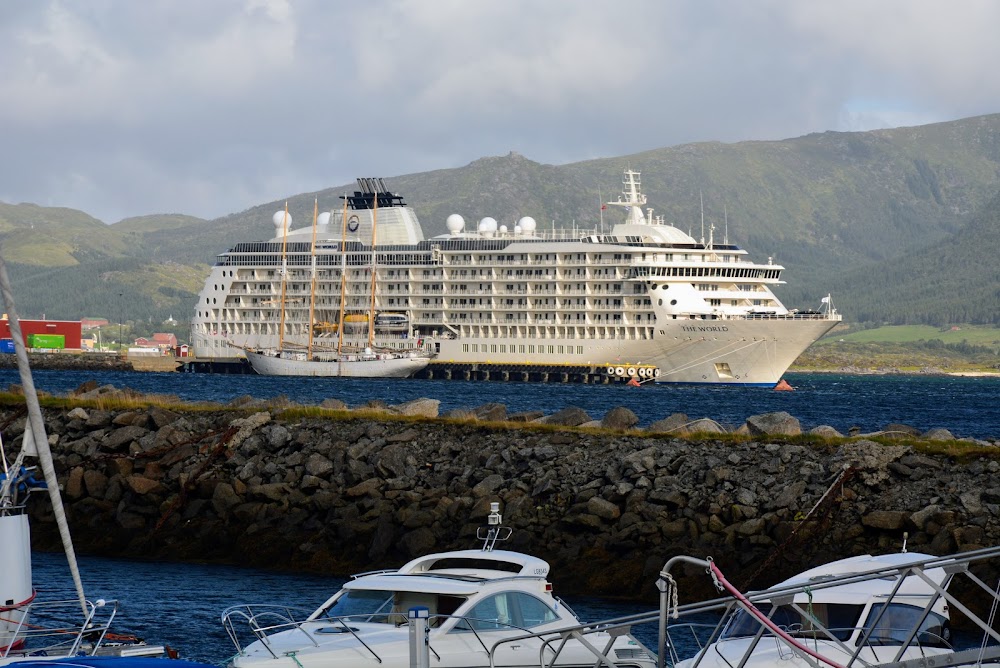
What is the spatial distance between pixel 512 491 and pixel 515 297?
9138 centimetres

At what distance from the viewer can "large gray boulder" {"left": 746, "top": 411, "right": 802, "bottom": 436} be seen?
30.4 metres

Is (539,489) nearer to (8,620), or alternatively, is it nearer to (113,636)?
(113,636)

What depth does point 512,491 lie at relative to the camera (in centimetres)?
2652

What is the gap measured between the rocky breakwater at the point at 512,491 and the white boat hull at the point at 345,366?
3115 inches

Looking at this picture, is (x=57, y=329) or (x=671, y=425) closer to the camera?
(x=671, y=425)

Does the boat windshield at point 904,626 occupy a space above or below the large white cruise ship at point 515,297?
below

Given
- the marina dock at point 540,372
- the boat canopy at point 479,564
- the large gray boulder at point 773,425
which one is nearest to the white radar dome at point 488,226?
the marina dock at point 540,372

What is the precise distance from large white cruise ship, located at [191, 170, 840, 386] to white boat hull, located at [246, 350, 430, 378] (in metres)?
3.85

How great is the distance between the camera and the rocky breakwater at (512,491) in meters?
23.7

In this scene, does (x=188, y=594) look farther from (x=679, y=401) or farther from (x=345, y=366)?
(x=345, y=366)

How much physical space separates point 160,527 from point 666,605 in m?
19.3

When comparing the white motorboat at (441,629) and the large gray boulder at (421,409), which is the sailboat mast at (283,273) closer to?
the large gray boulder at (421,409)

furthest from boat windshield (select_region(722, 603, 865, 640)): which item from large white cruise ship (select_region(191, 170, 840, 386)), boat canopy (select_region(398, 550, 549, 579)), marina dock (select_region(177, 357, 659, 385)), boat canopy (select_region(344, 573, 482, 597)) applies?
marina dock (select_region(177, 357, 659, 385))

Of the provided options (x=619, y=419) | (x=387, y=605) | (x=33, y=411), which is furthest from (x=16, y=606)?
(x=619, y=419)
